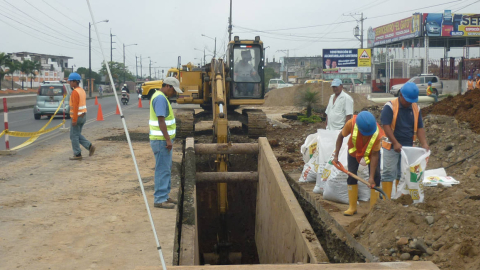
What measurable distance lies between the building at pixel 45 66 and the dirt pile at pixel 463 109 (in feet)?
239

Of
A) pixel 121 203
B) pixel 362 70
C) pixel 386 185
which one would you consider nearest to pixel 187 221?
pixel 121 203

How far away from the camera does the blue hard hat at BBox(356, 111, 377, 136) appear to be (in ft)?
19.6

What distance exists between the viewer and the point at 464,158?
377 inches

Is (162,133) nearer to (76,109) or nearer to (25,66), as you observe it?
(76,109)

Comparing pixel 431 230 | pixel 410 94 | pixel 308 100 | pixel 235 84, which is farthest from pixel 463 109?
pixel 431 230

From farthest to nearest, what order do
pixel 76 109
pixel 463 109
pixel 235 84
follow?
pixel 235 84 < pixel 463 109 < pixel 76 109

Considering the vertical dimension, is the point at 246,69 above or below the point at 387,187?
above

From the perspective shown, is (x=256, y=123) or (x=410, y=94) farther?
(x=256, y=123)

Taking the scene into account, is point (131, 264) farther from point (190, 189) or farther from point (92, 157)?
point (92, 157)

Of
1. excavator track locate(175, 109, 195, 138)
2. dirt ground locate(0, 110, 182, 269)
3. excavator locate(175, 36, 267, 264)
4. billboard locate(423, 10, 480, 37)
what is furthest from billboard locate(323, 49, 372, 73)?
dirt ground locate(0, 110, 182, 269)

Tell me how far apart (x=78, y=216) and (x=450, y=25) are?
36.8 m

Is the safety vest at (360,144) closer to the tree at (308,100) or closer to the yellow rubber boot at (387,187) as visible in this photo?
the yellow rubber boot at (387,187)

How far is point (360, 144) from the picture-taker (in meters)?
6.28

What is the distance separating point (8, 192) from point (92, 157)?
3.57m
